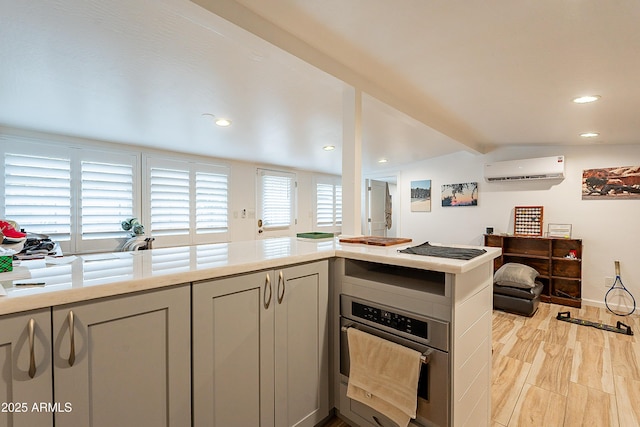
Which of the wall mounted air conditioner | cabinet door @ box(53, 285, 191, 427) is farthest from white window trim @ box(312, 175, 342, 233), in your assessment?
cabinet door @ box(53, 285, 191, 427)

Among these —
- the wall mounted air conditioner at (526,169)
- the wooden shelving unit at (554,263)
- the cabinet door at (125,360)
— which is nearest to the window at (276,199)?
the wall mounted air conditioner at (526,169)

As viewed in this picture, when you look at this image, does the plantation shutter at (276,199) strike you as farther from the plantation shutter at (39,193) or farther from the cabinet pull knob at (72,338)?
the cabinet pull knob at (72,338)

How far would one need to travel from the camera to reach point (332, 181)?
6.32 m

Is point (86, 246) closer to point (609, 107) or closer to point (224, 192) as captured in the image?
point (224, 192)

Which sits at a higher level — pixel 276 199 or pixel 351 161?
pixel 351 161

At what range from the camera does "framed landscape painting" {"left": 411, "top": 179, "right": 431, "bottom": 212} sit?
203 inches

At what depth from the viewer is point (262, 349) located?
1268mm

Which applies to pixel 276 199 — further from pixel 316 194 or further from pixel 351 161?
pixel 351 161

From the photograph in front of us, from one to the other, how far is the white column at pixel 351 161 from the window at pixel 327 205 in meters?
3.83

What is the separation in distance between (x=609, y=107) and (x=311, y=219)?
4.49m

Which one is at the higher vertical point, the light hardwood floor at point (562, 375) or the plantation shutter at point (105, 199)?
the plantation shutter at point (105, 199)

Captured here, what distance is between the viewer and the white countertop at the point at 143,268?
0.79 m

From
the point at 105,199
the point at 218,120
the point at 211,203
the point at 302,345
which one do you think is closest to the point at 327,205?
the point at 211,203

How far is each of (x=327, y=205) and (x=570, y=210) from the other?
13.1 feet
